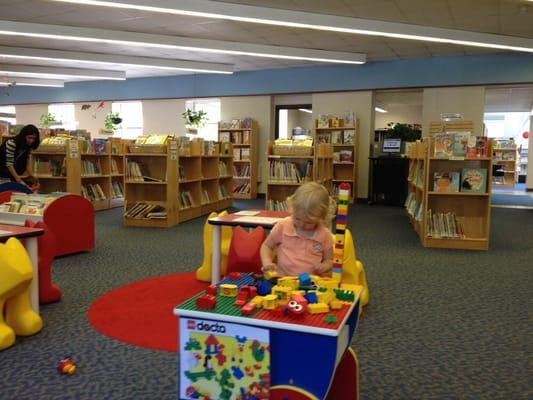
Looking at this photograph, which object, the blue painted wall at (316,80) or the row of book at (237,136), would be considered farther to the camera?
the row of book at (237,136)

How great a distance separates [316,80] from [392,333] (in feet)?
31.2

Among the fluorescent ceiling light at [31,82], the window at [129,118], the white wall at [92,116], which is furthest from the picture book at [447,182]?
the fluorescent ceiling light at [31,82]

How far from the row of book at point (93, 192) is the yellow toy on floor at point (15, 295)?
6.13m

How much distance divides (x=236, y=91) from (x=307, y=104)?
1947 mm

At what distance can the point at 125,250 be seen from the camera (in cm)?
588

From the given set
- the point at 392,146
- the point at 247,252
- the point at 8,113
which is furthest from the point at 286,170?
the point at 8,113

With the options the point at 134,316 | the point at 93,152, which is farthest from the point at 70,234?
the point at 93,152

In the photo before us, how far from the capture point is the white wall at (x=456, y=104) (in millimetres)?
10797

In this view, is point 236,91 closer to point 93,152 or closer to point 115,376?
point 93,152

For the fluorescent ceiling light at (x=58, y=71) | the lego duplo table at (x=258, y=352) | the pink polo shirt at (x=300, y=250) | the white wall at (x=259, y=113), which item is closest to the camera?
the lego duplo table at (x=258, y=352)

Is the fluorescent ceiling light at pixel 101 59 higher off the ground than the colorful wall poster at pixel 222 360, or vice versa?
the fluorescent ceiling light at pixel 101 59

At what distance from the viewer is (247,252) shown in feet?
12.0

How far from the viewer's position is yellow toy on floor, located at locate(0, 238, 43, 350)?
2918 millimetres

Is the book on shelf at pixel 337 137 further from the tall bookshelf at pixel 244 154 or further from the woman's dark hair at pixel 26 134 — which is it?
the woman's dark hair at pixel 26 134
